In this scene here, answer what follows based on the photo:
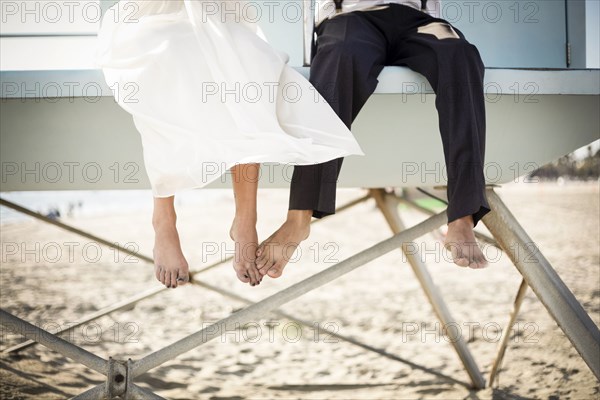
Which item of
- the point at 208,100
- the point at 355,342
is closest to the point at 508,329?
the point at 355,342

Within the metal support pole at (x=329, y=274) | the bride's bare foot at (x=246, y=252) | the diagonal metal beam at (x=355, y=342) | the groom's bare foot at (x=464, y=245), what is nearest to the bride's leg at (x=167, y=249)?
the bride's bare foot at (x=246, y=252)

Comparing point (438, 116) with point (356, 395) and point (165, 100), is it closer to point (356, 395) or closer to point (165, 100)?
point (165, 100)

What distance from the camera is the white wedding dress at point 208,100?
115 cm

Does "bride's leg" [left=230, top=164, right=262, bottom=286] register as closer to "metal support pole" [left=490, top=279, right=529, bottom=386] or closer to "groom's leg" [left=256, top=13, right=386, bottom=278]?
"groom's leg" [left=256, top=13, right=386, bottom=278]

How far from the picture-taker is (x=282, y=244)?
1274 mm

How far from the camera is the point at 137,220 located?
721cm

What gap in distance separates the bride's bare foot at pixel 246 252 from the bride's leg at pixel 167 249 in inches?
4.3

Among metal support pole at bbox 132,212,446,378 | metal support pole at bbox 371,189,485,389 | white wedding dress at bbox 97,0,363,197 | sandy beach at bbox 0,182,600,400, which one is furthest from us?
sandy beach at bbox 0,182,600,400

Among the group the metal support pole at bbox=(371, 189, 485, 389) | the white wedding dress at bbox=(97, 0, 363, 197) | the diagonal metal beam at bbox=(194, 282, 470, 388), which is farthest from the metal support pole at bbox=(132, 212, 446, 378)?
the diagonal metal beam at bbox=(194, 282, 470, 388)

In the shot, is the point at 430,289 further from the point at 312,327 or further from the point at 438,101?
the point at 438,101

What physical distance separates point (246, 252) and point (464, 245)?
0.42 metres

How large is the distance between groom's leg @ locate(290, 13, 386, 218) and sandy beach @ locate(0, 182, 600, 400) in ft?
3.05

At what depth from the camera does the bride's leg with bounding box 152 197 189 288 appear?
1.30 metres

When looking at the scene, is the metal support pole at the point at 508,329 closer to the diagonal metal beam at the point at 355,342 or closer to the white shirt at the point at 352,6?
the diagonal metal beam at the point at 355,342
